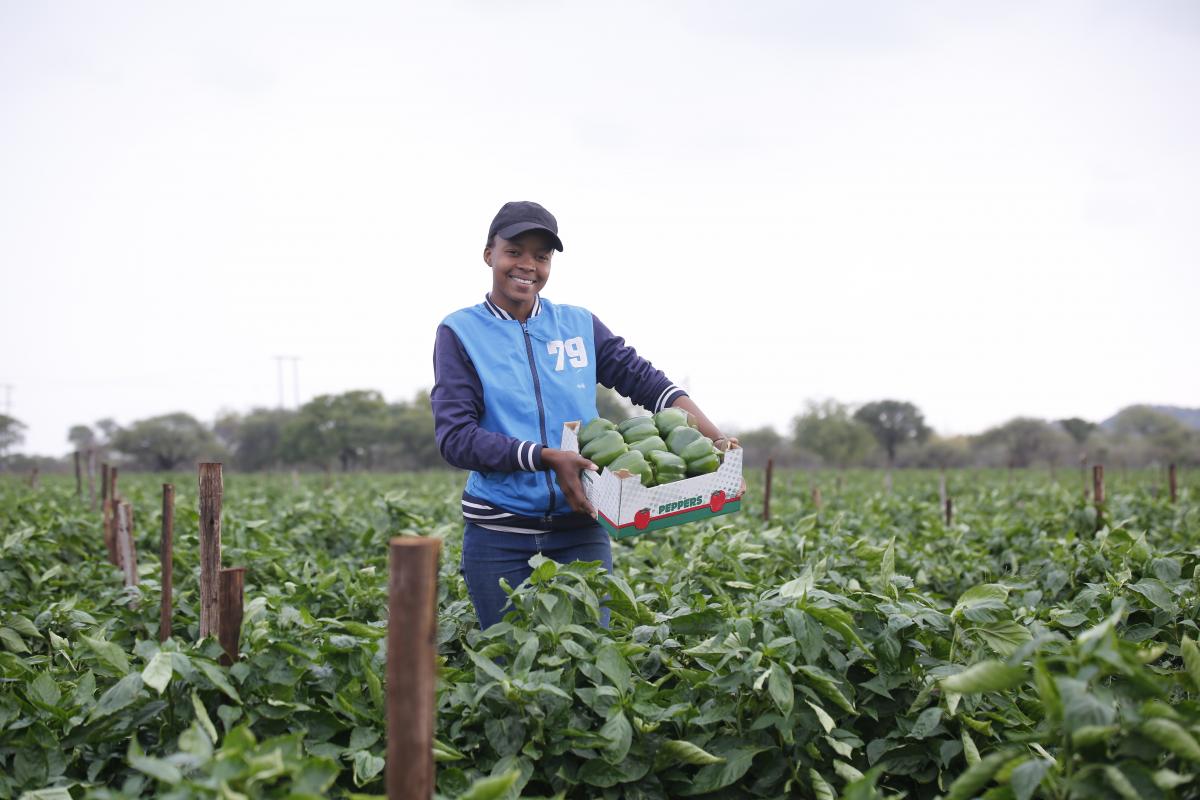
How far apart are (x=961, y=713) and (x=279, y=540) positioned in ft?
17.3

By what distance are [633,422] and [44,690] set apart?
200 cm

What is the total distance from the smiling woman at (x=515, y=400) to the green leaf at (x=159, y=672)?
3.41 ft

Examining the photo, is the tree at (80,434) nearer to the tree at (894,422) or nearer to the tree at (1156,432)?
the tree at (894,422)

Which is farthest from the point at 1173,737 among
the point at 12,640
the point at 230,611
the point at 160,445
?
the point at 160,445

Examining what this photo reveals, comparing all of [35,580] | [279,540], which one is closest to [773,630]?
[35,580]

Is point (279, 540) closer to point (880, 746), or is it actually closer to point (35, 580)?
point (35, 580)

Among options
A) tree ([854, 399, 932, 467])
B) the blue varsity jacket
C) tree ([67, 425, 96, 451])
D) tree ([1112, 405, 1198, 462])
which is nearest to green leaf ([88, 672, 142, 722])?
the blue varsity jacket

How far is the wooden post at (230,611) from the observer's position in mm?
2303

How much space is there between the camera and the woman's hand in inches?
108

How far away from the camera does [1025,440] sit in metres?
75.9

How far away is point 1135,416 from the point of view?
91312mm

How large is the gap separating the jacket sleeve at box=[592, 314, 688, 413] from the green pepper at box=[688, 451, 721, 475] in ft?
1.51

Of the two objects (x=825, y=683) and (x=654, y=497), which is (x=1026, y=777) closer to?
(x=825, y=683)

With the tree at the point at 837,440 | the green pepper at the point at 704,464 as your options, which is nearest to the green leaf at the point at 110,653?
the green pepper at the point at 704,464
